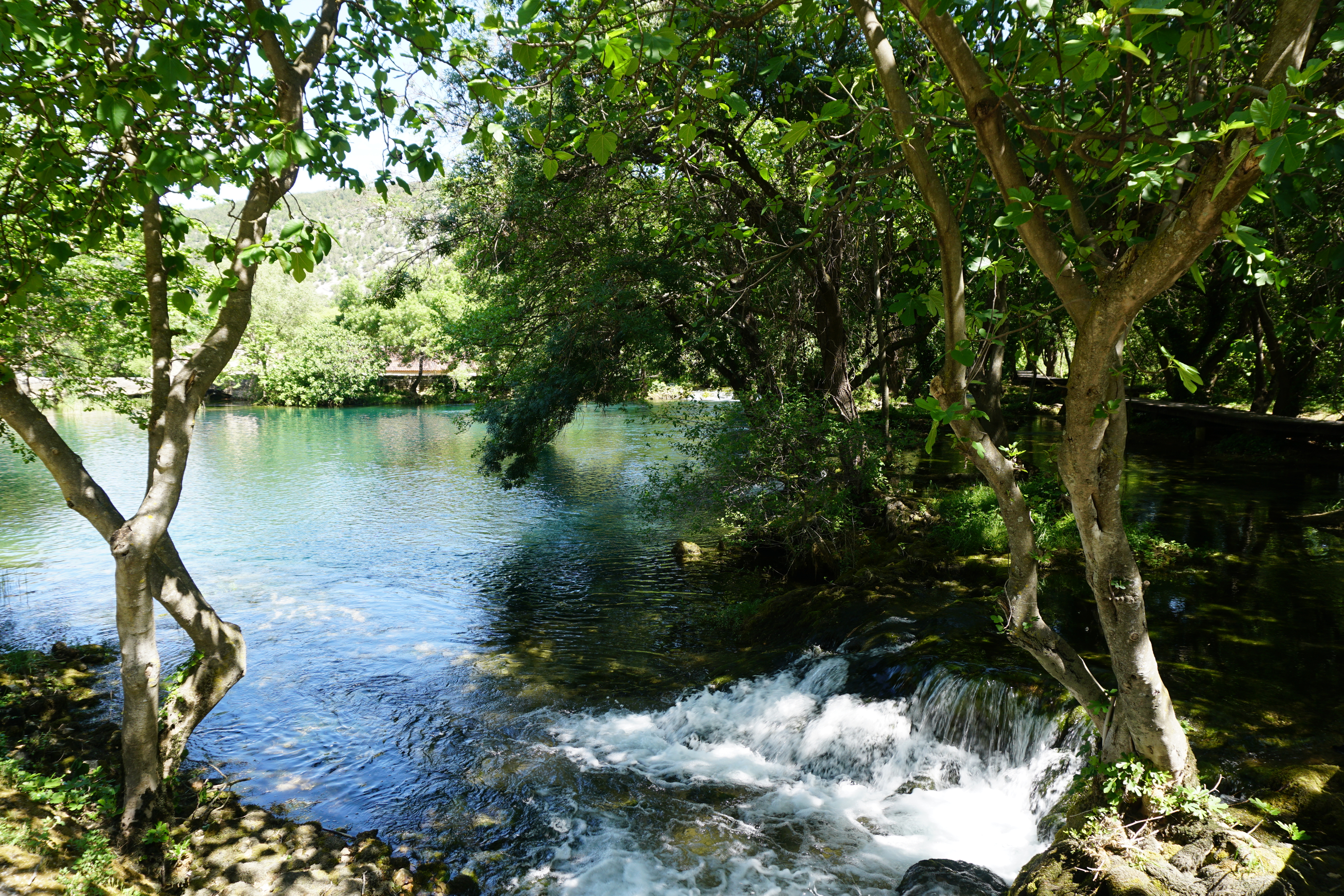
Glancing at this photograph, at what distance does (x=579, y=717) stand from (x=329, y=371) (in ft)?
163

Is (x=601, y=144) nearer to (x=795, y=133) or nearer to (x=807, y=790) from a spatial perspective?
(x=795, y=133)

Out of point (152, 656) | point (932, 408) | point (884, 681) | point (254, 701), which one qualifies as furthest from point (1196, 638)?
point (254, 701)

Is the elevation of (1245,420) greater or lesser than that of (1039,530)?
greater

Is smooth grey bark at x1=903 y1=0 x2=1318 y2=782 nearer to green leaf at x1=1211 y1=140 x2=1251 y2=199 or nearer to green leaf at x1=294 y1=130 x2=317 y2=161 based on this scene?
green leaf at x1=1211 y1=140 x2=1251 y2=199

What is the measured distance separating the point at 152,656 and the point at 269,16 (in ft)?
14.0

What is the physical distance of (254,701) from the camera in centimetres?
936

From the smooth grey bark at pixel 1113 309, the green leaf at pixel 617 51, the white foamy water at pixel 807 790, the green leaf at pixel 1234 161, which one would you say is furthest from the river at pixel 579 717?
the green leaf at pixel 617 51

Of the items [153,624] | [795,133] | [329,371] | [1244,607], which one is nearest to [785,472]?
[1244,607]

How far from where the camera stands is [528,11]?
288cm

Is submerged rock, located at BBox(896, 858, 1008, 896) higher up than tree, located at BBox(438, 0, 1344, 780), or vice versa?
tree, located at BBox(438, 0, 1344, 780)

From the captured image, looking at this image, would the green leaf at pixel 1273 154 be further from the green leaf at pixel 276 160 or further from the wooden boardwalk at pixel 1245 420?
the wooden boardwalk at pixel 1245 420

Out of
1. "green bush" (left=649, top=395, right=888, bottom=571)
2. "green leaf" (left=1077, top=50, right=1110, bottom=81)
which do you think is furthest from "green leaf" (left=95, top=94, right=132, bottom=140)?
"green bush" (left=649, top=395, right=888, bottom=571)

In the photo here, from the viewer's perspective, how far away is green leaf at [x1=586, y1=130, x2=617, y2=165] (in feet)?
10.9

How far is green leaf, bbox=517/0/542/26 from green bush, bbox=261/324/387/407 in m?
53.4
